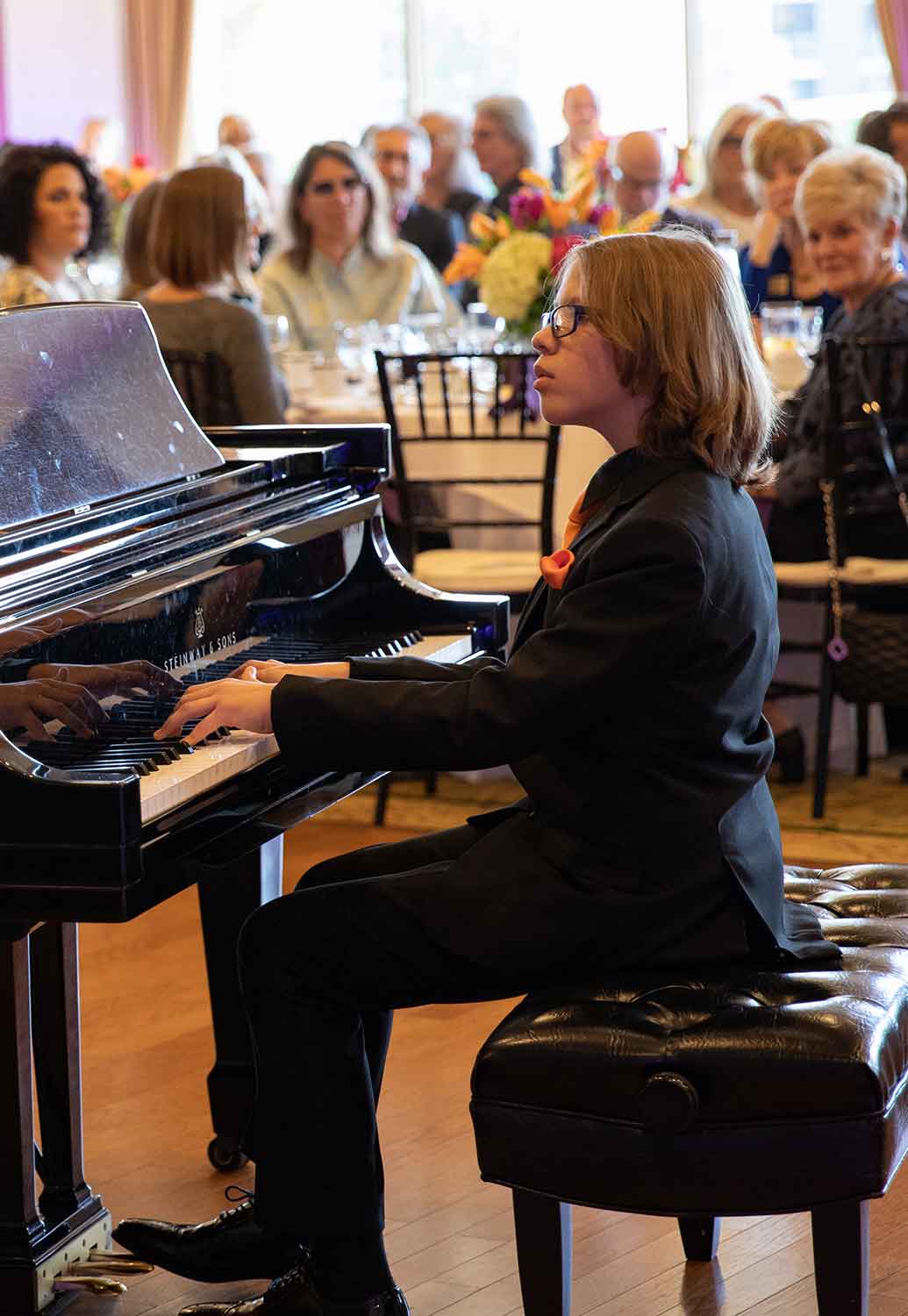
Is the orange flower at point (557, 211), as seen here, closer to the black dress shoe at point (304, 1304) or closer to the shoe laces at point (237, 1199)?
the shoe laces at point (237, 1199)

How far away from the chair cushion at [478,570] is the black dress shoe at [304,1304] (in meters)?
2.36

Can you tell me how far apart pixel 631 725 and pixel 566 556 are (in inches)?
7.2

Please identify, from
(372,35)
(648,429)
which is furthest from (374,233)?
(372,35)

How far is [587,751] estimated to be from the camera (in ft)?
6.24

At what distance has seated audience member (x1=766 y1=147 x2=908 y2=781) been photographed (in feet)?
14.4

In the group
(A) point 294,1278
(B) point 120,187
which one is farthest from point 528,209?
(B) point 120,187

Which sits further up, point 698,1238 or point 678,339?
point 678,339

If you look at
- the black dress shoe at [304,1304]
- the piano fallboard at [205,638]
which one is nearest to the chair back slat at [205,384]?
the piano fallboard at [205,638]

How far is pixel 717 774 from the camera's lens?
6.20 ft

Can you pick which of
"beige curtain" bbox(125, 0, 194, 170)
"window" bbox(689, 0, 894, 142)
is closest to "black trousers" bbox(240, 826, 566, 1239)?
"window" bbox(689, 0, 894, 142)

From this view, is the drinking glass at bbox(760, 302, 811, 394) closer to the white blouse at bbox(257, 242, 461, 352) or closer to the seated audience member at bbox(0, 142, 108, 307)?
the white blouse at bbox(257, 242, 461, 352)

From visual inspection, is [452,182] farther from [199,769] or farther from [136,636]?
[199,769]

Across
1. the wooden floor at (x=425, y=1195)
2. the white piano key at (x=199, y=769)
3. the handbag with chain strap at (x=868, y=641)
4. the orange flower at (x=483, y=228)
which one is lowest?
the wooden floor at (x=425, y=1195)

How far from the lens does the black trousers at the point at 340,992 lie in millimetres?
1938
